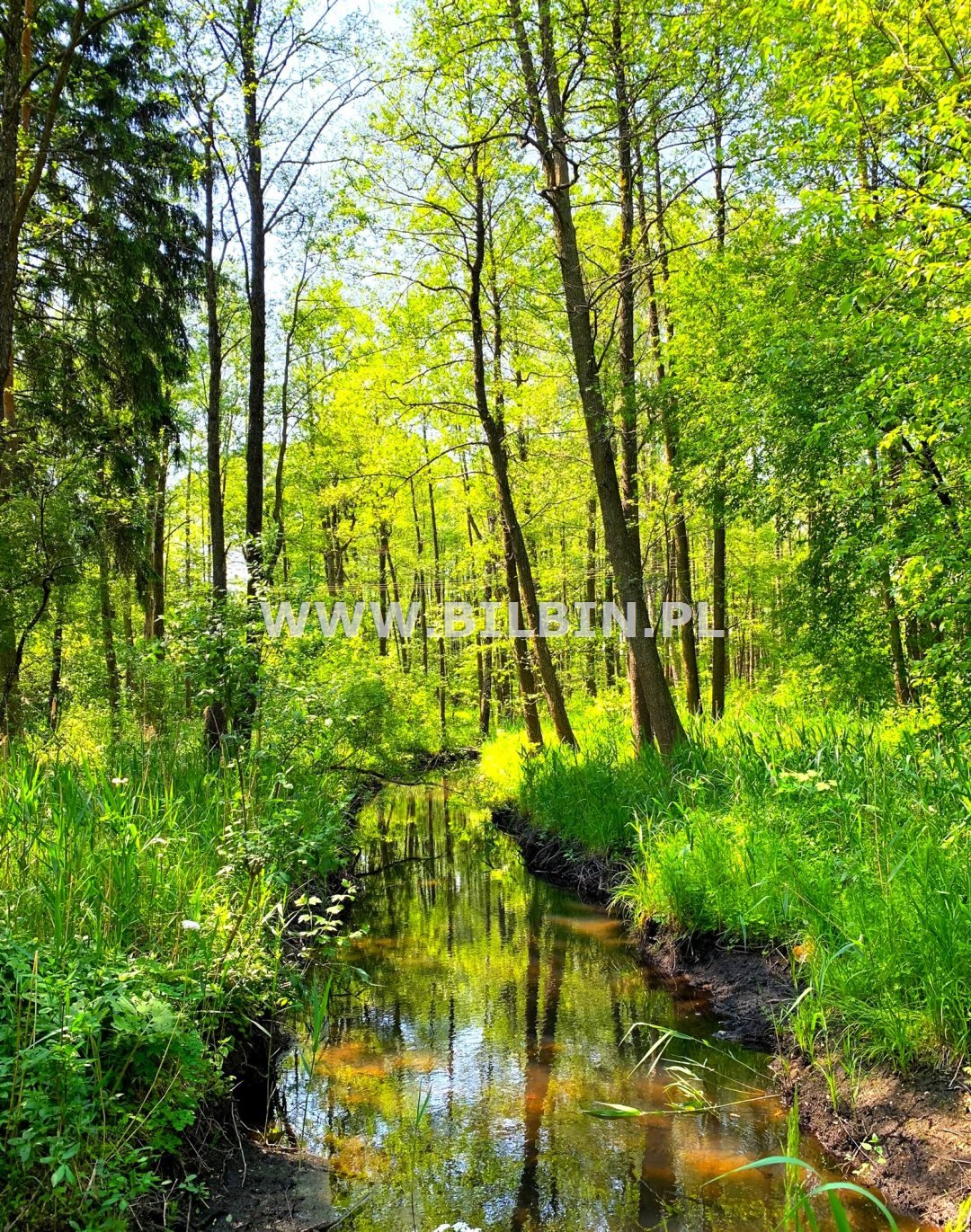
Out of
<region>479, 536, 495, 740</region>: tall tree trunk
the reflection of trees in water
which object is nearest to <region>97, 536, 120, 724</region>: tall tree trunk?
the reflection of trees in water

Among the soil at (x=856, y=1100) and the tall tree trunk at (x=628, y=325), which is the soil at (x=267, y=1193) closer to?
the soil at (x=856, y=1100)

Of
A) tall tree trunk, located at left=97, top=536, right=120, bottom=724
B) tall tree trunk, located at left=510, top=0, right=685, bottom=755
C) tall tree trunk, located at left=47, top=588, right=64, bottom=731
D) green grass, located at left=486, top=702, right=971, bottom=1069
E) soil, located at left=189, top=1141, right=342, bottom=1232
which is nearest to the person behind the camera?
soil, located at left=189, top=1141, right=342, bottom=1232

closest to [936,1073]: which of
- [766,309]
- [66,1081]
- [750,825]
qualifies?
[750,825]

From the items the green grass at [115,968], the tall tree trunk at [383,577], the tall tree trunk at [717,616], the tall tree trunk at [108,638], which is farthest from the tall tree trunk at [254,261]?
the tall tree trunk at [383,577]

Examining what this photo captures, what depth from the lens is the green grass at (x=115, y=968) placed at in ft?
7.25

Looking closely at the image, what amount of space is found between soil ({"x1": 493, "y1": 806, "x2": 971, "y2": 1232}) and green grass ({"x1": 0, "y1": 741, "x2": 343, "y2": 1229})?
8.50 ft

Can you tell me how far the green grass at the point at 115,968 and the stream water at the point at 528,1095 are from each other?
77 centimetres

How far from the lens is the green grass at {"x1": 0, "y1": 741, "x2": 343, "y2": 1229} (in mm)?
2211

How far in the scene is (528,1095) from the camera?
3828 mm

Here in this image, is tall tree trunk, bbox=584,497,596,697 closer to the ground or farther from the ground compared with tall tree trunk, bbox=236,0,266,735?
Answer: closer to the ground

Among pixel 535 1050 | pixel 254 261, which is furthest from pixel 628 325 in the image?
pixel 535 1050

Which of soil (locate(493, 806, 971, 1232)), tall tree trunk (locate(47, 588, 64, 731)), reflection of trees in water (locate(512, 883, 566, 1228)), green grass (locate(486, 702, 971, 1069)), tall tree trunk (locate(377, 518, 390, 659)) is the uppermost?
tall tree trunk (locate(377, 518, 390, 659))

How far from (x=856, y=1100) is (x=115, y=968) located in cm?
315

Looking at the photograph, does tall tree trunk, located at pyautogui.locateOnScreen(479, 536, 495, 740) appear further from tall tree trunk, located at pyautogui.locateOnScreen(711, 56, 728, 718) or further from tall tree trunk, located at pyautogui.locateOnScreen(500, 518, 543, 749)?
tall tree trunk, located at pyautogui.locateOnScreen(711, 56, 728, 718)
